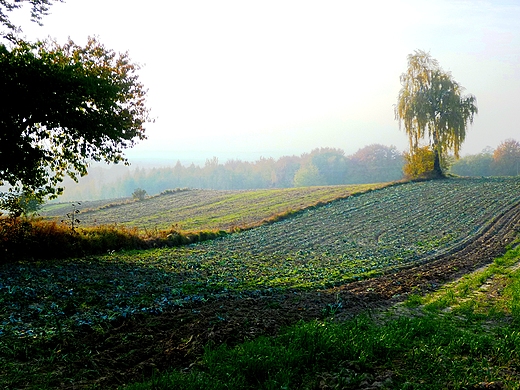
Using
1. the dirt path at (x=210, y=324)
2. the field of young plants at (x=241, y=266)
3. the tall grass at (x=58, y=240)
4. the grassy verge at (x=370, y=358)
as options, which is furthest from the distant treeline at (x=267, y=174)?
the grassy verge at (x=370, y=358)

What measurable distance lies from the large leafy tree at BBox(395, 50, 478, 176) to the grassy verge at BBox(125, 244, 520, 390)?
136 feet

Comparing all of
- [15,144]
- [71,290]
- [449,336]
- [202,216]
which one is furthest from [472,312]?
[202,216]

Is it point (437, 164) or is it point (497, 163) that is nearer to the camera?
point (437, 164)

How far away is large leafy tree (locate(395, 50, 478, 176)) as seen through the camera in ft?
151

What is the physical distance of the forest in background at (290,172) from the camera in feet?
308

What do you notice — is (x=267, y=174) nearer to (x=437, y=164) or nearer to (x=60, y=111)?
(x=437, y=164)

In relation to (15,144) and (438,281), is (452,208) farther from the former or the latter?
(15,144)

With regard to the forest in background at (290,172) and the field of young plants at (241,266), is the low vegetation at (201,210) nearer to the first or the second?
the field of young plants at (241,266)

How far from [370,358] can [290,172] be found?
136653 millimetres

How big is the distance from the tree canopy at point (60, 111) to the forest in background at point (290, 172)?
3240 inches

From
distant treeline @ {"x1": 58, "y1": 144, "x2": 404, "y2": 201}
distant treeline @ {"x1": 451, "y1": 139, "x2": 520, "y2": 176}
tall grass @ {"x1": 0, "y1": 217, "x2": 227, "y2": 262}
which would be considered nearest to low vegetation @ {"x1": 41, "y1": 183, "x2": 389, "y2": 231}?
tall grass @ {"x1": 0, "y1": 217, "x2": 227, "y2": 262}

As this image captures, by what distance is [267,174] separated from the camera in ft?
478

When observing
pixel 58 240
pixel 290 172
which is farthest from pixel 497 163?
pixel 58 240

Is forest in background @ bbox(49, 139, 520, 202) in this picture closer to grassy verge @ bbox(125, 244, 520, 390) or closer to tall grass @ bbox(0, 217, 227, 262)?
tall grass @ bbox(0, 217, 227, 262)
